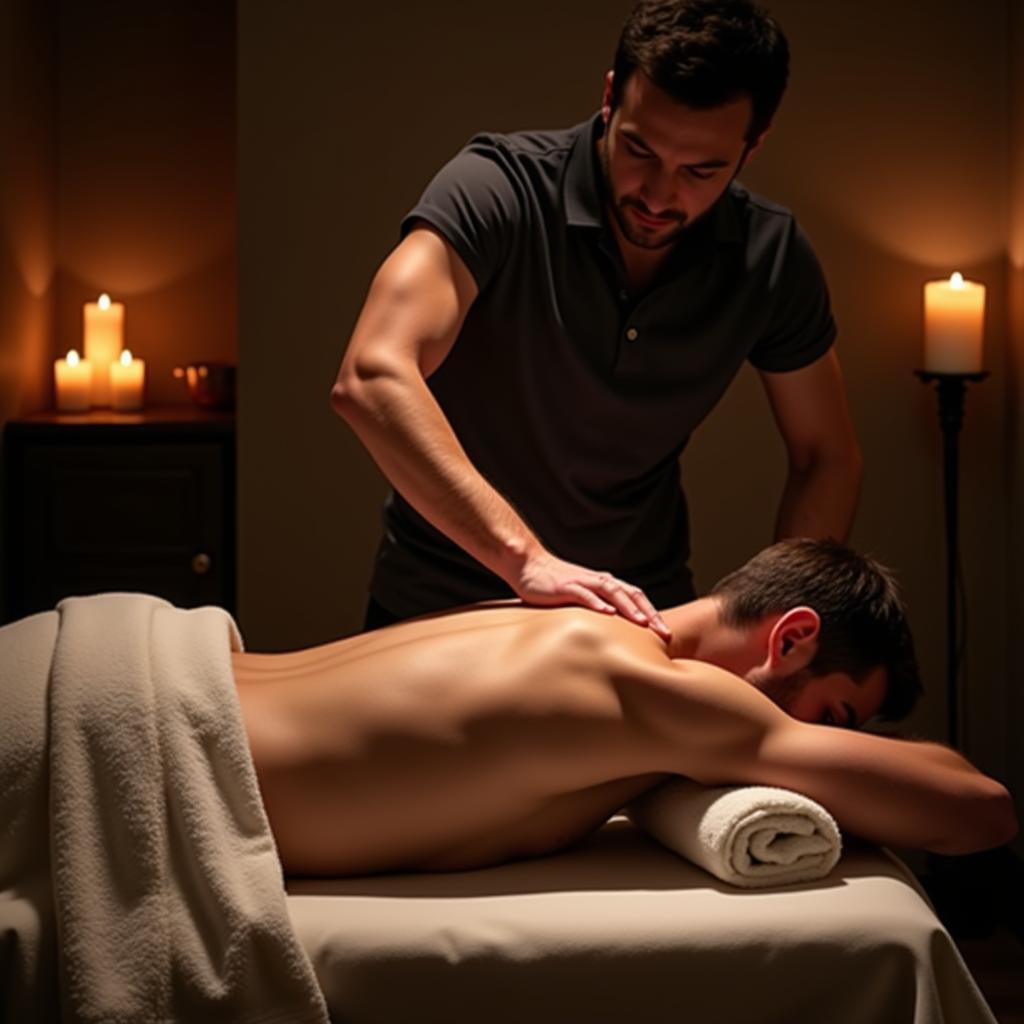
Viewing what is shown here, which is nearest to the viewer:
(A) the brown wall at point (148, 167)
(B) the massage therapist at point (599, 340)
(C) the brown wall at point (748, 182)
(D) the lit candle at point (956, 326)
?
(B) the massage therapist at point (599, 340)

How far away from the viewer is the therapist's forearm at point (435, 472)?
2.04 meters

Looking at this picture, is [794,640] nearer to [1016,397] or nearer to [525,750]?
[525,750]

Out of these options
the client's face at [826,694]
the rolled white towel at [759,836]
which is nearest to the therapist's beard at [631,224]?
the client's face at [826,694]

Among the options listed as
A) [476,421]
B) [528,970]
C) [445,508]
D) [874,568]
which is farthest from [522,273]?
[528,970]

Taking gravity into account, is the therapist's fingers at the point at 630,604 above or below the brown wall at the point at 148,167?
below

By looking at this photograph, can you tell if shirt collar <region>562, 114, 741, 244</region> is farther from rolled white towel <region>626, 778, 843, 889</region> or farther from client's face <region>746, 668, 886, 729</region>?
rolled white towel <region>626, 778, 843, 889</region>

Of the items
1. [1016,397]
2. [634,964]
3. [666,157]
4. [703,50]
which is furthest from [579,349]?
[1016,397]

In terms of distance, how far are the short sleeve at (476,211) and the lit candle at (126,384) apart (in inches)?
68.9

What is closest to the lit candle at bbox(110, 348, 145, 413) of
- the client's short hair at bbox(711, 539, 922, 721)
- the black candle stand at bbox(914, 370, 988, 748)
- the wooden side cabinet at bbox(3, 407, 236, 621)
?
the wooden side cabinet at bbox(3, 407, 236, 621)

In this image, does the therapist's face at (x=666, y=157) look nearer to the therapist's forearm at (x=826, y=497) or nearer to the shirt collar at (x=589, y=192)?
the shirt collar at (x=589, y=192)

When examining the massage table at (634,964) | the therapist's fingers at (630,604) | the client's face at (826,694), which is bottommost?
the massage table at (634,964)

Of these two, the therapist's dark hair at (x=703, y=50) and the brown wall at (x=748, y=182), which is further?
the brown wall at (x=748, y=182)

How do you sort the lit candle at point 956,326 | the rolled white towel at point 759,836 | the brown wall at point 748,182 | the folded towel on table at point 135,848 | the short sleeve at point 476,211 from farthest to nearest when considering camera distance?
the brown wall at point 748,182
the lit candle at point 956,326
the short sleeve at point 476,211
the rolled white towel at point 759,836
the folded towel on table at point 135,848

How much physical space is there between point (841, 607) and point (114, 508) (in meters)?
2.10
